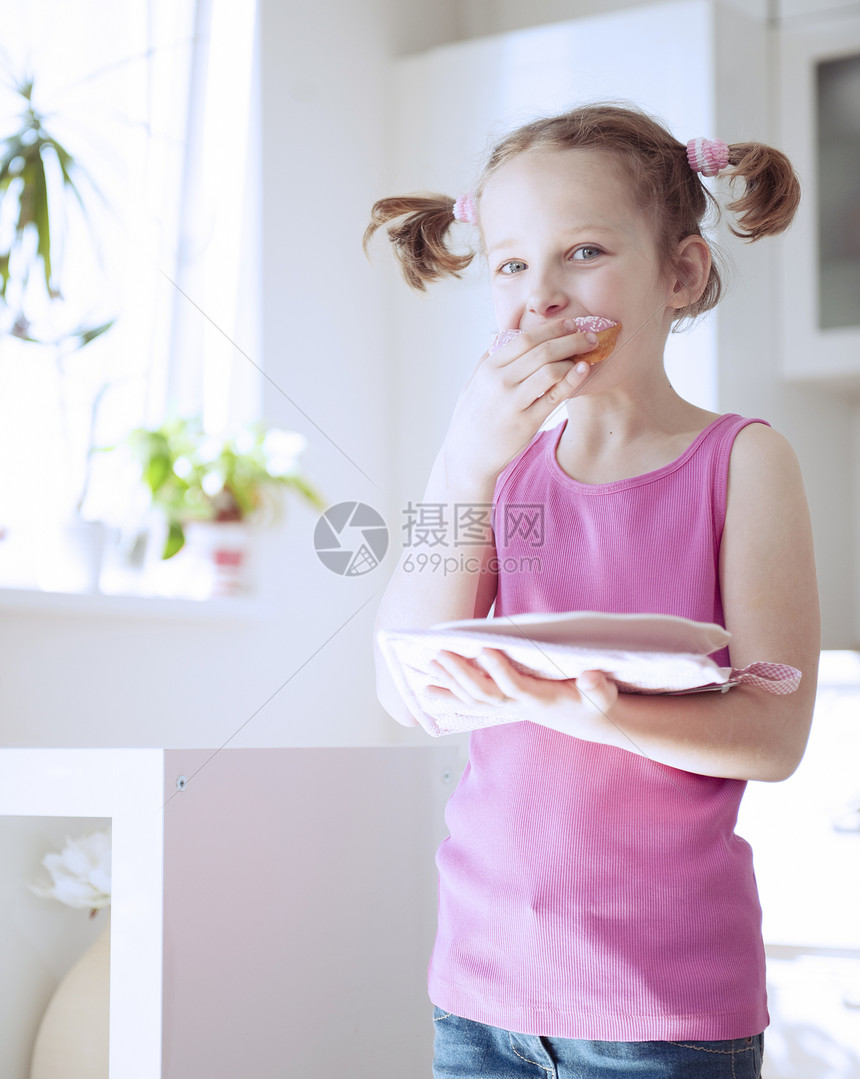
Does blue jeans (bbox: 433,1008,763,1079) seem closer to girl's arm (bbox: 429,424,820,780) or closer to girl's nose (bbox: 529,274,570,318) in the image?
girl's arm (bbox: 429,424,820,780)

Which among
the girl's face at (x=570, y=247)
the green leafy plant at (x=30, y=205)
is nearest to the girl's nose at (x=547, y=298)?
the girl's face at (x=570, y=247)

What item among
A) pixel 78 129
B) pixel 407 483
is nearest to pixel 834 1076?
pixel 407 483

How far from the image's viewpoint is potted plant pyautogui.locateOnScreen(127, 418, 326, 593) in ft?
2.76

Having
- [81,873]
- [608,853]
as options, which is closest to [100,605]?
[81,873]

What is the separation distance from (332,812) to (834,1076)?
70 cm

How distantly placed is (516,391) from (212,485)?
646 mm

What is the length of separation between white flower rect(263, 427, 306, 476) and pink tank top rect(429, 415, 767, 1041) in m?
0.22

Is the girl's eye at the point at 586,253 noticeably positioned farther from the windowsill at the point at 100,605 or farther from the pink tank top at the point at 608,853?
the windowsill at the point at 100,605

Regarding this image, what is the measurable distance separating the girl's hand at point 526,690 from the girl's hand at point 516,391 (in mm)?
118

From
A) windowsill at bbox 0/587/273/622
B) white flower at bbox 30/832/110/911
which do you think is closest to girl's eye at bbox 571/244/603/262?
white flower at bbox 30/832/110/911

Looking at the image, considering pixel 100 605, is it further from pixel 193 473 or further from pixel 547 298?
pixel 547 298

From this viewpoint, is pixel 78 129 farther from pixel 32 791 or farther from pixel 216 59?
pixel 32 791

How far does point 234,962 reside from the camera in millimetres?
593
